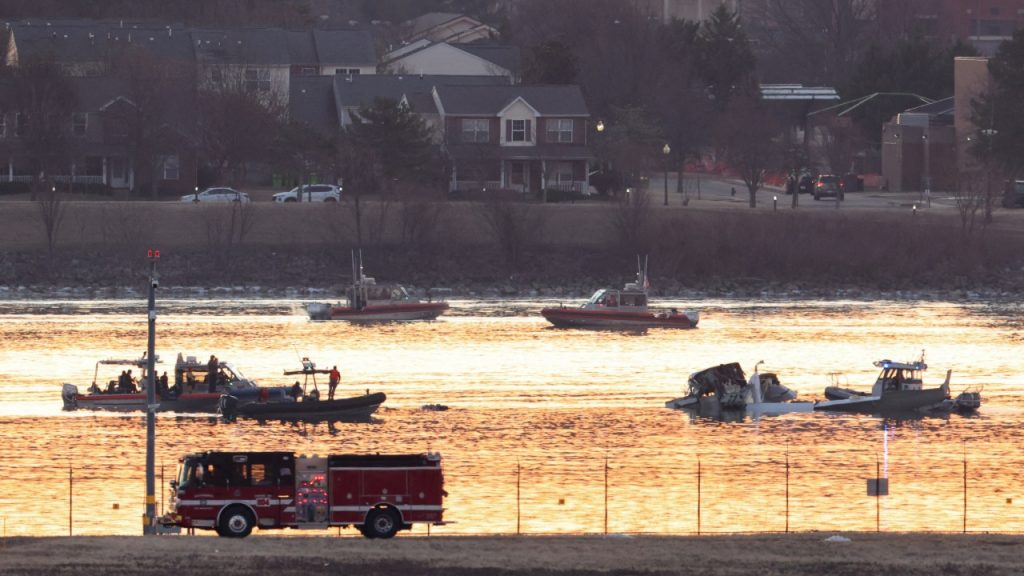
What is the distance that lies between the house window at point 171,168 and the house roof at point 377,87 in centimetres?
1264

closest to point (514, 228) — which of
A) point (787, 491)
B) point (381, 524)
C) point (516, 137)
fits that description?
point (516, 137)

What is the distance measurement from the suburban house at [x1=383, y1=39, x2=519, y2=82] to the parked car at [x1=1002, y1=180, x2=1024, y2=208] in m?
40.9

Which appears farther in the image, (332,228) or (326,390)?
(332,228)

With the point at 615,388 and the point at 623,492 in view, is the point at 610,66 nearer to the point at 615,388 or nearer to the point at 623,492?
the point at 615,388

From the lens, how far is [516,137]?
419 feet

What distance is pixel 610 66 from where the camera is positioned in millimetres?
148750

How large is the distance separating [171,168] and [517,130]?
22.4 meters

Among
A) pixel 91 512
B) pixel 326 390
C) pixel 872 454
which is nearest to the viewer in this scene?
pixel 91 512

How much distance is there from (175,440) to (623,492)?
48.0 feet

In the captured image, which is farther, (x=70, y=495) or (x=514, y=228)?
(x=514, y=228)

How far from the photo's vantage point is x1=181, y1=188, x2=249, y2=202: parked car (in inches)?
4540

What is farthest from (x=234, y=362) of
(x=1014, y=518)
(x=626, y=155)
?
(x=626, y=155)

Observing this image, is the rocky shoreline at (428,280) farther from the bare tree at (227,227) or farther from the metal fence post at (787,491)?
the metal fence post at (787,491)

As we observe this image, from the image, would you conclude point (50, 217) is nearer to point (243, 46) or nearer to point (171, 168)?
point (171, 168)
